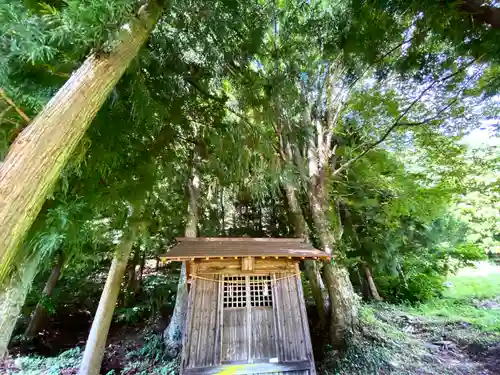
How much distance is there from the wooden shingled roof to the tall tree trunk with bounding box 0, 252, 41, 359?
69.9 inches

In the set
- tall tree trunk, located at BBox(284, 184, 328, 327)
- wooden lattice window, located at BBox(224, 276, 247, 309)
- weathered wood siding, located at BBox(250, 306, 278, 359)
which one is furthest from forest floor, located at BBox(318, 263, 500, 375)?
wooden lattice window, located at BBox(224, 276, 247, 309)

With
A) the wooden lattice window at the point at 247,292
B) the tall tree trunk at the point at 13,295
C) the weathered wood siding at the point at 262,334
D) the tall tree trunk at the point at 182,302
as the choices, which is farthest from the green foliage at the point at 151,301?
the weathered wood siding at the point at 262,334

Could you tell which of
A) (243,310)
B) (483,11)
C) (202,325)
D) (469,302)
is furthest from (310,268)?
(469,302)

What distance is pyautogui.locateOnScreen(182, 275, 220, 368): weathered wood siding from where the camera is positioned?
385 centimetres

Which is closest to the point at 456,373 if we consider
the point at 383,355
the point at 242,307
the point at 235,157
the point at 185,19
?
the point at 383,355

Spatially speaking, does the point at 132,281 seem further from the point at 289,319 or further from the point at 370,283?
the point at 370,283

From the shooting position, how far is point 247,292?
4316 mm

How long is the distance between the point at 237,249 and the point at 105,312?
130 inches

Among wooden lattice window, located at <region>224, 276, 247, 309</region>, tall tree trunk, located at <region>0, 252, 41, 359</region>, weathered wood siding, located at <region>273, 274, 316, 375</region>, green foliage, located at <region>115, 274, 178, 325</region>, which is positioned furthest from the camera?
green foliage, located at <region>115, 274, 178, 325</region>

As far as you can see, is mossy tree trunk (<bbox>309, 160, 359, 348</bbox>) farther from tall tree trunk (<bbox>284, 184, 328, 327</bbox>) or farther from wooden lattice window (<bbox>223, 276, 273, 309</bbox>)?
wooden lattice window (<bbox>223, 276, 273, 309</bbox>)

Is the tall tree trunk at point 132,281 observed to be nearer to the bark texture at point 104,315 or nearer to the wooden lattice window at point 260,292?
the bark texture at point 104,315

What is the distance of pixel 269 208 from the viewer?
8.28 metres

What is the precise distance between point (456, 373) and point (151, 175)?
A: 6.07 metres

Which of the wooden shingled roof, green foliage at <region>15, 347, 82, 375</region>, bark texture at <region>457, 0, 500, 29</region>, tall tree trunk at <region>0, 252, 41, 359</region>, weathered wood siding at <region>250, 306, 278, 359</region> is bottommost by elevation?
green foliage at <region>15, 347, 82, 375</region>
